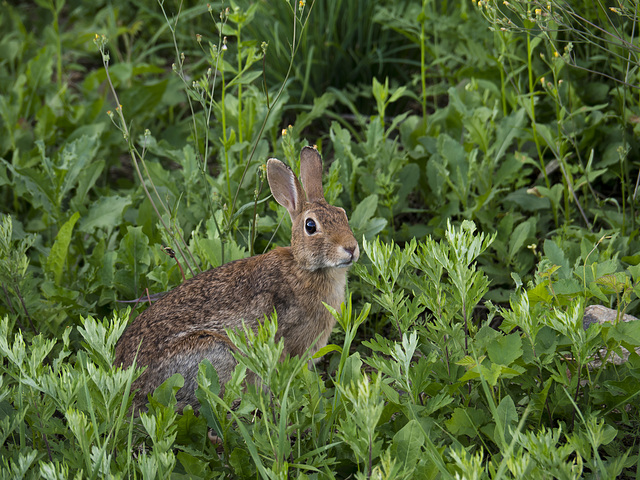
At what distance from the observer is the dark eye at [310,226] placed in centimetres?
398

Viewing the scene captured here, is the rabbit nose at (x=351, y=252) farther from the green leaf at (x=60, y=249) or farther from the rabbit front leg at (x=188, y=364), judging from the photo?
the green leaf at (x=60, y=249)

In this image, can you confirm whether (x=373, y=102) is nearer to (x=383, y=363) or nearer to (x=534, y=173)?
(x=534, y=173)

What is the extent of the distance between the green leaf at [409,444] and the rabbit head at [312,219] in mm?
1199

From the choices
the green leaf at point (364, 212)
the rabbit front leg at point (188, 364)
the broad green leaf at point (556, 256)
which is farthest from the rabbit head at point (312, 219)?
the broad green leaf at point (556, 256)

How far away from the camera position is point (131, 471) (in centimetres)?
294

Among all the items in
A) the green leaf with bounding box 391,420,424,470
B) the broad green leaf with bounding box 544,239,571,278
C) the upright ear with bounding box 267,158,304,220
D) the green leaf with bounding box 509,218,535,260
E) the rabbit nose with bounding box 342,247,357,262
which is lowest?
the green leaf with bounding box 509,218,535,260

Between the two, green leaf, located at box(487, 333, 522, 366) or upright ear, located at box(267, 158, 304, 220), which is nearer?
green leaf, located at box(487, 333, 522, 366)

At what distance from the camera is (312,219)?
→ 13.1 feet

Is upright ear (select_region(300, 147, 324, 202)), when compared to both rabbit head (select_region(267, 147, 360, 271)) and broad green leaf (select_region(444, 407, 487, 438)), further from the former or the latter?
broad green leaf (select_region(444, 407, 487, 438))

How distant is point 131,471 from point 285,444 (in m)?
0.71

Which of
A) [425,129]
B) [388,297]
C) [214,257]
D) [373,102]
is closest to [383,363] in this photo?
[388,297]

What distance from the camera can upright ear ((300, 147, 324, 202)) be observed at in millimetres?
4207

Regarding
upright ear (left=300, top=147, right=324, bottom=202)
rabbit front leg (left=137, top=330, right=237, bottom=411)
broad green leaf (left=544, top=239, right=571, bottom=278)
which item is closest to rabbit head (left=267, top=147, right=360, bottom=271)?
upright ear (left=300, top=147, right=324, bottom=202)

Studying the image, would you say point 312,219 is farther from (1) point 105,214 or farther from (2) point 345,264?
(1) point 105,214
